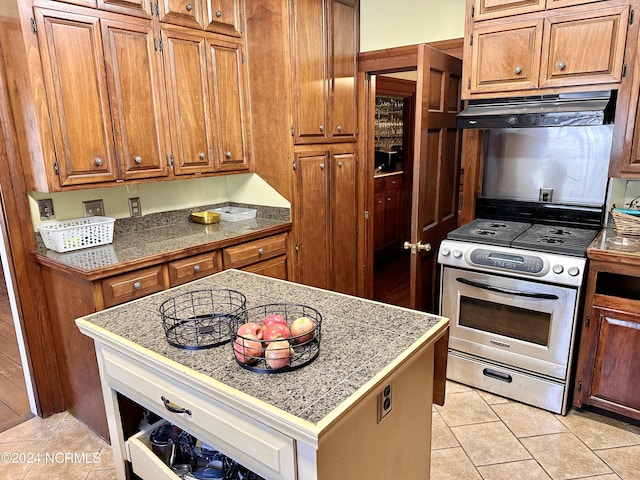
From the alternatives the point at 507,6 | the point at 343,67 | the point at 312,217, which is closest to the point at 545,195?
the point at 507,6

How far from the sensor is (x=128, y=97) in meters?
2.48

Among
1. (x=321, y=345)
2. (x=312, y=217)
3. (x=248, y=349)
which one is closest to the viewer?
(x=248, y=349)

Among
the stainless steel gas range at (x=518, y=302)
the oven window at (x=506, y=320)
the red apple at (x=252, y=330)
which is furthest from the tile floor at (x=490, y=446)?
the red apple at (x=252, y=330)

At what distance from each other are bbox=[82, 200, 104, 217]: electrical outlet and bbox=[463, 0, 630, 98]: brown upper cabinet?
2.34 m

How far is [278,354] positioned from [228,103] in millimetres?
2292

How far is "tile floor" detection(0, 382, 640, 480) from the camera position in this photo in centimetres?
210

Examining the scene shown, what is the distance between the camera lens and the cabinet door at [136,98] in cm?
240

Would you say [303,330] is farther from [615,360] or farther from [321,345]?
[615,360]

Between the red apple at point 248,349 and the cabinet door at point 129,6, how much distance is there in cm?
206

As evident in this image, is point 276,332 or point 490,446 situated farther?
point 490,446

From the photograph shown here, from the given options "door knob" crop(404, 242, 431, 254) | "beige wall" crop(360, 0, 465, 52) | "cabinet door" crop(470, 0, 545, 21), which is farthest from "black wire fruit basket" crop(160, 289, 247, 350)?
"beige wall" crop(360, 0, 465, 52)

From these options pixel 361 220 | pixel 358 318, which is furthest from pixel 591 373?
pixel 361 220

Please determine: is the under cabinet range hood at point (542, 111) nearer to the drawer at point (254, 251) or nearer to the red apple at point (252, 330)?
the drawer at point (254, 251)

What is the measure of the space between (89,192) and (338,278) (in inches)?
75.0
